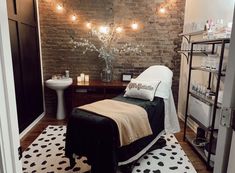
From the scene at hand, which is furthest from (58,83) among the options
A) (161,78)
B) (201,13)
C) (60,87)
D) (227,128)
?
(227,128)

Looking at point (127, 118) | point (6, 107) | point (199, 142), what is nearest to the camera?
point (6, 107)

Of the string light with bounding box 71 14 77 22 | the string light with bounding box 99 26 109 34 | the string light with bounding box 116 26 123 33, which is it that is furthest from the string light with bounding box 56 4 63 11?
the string light with bounding box 116 26 123 33

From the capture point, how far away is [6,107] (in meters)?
0.72

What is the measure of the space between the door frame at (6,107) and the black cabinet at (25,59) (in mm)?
2169

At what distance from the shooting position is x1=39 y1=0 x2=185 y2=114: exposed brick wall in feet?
12.0

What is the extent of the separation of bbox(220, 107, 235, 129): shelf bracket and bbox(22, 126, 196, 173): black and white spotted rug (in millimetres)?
1556

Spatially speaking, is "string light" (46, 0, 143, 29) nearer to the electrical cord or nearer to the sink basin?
the sink basin

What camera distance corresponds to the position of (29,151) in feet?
8.16

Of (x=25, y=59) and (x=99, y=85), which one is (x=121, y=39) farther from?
(x=25, y=59)

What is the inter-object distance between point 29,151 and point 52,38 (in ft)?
7.32

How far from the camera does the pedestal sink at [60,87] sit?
3410 mm

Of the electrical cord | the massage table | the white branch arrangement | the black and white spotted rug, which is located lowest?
the black and white spotted rug

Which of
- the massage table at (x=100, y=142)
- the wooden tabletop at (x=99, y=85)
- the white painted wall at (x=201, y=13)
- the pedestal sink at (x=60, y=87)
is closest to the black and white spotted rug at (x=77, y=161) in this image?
the massage table at (x=100, y=142)

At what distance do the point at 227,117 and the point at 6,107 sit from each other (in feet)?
2.96
